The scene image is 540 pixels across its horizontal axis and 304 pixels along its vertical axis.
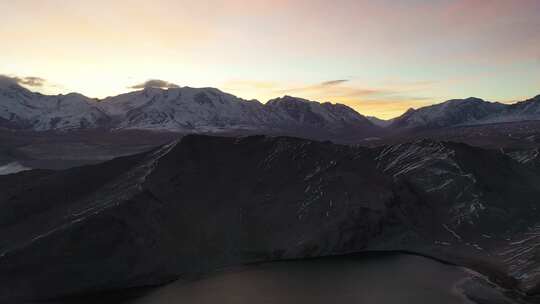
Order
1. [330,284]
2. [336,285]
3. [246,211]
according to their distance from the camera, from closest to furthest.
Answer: [336,285]
[330,284]
[246,211]

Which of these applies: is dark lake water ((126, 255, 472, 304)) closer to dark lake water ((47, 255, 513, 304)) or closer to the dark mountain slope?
dark lake water ((47, 255, 513, 304))

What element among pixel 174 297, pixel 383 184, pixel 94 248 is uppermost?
pixel 383 184

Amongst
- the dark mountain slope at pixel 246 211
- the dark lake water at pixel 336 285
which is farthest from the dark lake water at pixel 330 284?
the dark mountain slope at pixel 246 211

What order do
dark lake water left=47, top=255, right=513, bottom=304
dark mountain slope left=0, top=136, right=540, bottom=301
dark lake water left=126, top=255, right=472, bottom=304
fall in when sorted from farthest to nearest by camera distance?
dark mountain slope left=0, top=136, right=540, bottom=301 < dark lake water left=126, top=255, right=472, bottom=304 < dark lake water left=47, top=255, right=513, bottom=304

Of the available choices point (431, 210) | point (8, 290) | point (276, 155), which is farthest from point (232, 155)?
point (8, 290)

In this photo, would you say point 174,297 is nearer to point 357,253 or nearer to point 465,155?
point 357,253

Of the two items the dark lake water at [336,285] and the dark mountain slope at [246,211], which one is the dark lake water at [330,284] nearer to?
the dark lake water at [336,285]

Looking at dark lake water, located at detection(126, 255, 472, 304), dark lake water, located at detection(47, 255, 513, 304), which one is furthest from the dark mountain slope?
dark lake water, located at detection(126, 255, 472, 304)

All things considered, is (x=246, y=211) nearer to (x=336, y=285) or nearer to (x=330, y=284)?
(x=330, y=284)

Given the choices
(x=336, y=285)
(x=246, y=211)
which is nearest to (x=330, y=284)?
(x=336, y=285)
